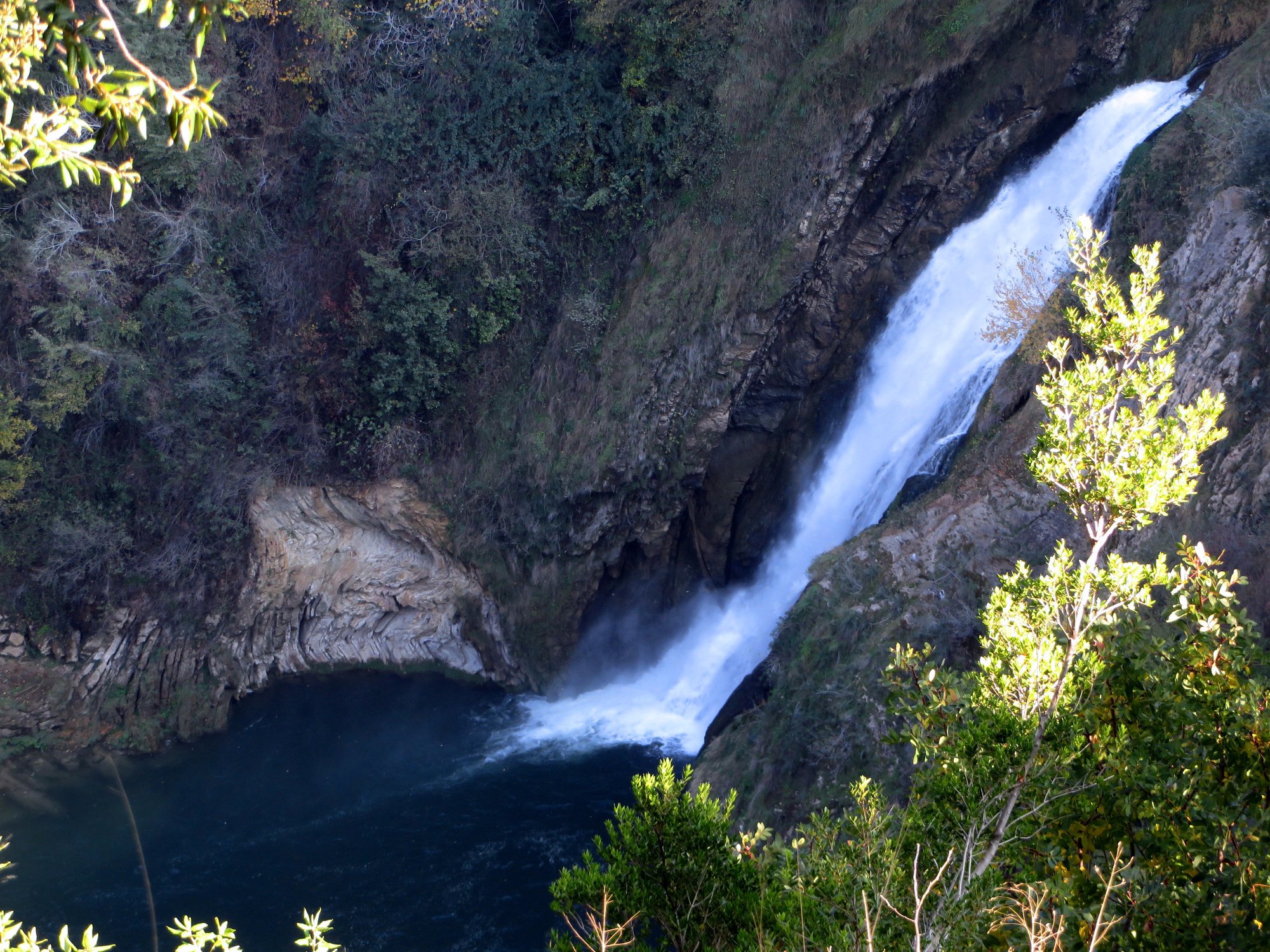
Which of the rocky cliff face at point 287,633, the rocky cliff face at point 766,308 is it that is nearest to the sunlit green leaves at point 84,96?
the rocky cliff face at point 766,308


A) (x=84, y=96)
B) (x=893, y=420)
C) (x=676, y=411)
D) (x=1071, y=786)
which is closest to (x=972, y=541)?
(x=893, y=420)

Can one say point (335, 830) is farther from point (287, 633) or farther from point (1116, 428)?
point (1116, 428)

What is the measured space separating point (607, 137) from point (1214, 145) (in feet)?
42.5

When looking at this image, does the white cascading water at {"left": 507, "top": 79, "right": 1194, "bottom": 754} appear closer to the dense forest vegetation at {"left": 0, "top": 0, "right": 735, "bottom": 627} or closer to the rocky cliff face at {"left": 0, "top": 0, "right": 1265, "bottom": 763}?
the rocky cliff face at {"left": 0, "top": 0, "right": 1265, "bottom": 763}

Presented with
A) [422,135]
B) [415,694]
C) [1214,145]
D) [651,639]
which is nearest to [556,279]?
[422,135]

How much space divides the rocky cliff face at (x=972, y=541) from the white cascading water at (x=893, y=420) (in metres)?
1.55

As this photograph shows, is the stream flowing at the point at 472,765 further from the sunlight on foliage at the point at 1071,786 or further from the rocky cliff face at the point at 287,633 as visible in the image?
the sunlight on foliage at the point at 1071,786

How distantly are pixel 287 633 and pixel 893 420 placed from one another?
15553 mm

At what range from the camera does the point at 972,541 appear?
14.1m

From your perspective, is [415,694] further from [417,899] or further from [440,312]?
[440,312]

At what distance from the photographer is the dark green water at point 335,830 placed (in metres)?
15.6

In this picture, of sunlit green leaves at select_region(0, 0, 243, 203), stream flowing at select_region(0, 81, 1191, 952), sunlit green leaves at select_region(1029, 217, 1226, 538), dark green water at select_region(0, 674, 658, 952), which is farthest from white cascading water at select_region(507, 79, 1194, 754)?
sunlit green leaves at select_region(0, 0, 243, 203)

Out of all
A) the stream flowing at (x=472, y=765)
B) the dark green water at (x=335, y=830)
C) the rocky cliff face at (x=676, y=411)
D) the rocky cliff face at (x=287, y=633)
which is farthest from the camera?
the rocky cliff face at (x=287, y=633)

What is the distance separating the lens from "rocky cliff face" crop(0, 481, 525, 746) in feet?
68.1
